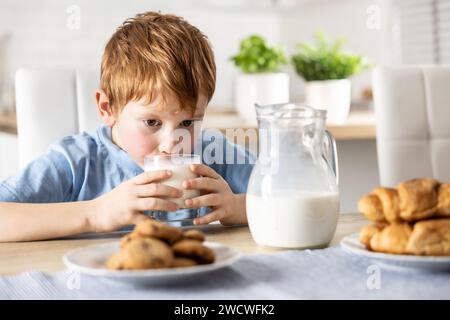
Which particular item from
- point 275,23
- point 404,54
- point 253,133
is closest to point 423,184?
point 253,133

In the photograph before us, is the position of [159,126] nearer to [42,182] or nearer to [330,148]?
[42,182]

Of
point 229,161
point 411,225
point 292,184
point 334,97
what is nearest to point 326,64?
point 334,97

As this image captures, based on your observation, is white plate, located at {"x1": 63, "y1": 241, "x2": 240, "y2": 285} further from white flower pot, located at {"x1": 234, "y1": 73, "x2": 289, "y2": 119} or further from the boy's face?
white flower pot, located at {"x1": 234, "y1": 73, "x2": 289, "y2": 119}

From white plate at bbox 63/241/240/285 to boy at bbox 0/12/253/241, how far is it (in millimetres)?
259

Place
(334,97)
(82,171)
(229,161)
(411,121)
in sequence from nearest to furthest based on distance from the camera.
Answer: (82,171)
(229,161)
(411,121)
(334,97)

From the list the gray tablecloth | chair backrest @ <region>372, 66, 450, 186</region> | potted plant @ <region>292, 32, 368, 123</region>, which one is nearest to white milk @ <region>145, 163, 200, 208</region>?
the gray tablecloth

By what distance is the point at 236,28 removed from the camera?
518 cm

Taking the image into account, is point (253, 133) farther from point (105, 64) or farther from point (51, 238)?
point (51, 238)

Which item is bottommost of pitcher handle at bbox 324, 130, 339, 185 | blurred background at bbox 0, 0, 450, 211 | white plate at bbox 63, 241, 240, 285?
white plate at bbox 63, 241, 240, 285

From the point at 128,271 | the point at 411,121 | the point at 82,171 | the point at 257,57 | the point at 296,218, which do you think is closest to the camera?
the point at 128,271

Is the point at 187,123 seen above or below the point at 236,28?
below

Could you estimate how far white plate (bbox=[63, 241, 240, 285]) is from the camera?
0.71 m

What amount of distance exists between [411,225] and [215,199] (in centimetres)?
41
